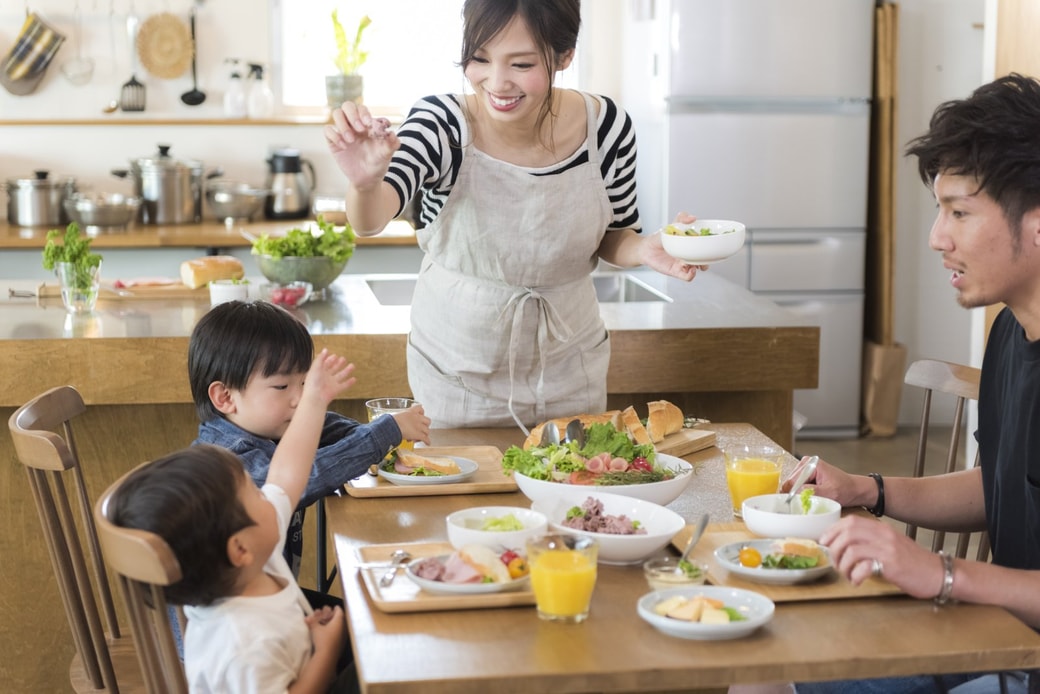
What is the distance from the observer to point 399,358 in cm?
288

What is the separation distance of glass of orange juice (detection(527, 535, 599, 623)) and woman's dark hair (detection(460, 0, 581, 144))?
967mm

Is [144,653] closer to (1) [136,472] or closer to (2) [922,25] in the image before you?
(1) [136,472]

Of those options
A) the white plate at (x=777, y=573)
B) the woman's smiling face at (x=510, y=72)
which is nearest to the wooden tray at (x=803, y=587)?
the white plate at (x=777, y=573)

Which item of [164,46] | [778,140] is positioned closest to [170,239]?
[164,46]

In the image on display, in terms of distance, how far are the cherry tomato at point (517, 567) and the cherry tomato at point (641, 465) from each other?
0.37m

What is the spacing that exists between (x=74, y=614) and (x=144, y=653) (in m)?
0.51

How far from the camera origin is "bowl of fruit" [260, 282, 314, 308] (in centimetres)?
321

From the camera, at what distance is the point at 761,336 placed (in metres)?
2.88

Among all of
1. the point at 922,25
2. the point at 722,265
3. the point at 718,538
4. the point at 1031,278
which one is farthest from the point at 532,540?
the point at 922,25

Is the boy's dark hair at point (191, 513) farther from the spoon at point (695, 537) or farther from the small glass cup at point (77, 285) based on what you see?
the small glass cup at point (77, 285)

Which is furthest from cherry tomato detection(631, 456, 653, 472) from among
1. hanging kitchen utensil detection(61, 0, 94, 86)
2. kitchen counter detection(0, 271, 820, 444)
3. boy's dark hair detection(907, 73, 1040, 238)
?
hanging kitchen utensil detection(61, 0, 94, 86)

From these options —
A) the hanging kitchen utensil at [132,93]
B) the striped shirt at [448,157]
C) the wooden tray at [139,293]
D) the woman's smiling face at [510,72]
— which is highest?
the hanging kitchen utensil at [132,93]

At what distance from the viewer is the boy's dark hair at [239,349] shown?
188 centimetres

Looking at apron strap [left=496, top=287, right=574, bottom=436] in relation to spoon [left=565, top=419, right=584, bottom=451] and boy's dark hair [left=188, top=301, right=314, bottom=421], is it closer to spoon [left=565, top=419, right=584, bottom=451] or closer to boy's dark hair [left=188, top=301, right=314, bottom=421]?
spoon [left=565, top=419, right=584, bottom=451]
